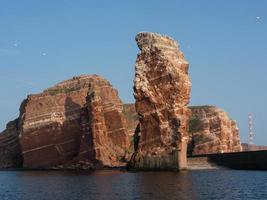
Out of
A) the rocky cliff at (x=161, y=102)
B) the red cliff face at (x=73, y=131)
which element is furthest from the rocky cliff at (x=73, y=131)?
the rocky cliff at (x=161, y=102)

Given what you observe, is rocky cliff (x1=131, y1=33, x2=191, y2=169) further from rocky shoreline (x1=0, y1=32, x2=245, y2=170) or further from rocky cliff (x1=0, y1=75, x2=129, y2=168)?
rocky cliff (x1=0, y1=75, x2=129, y2=168)

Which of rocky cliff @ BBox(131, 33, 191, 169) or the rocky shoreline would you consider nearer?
rocky cliff @ BBox(131, 33, 191, 169)

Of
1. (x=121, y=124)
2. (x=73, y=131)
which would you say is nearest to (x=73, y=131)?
(x=73, y=131)

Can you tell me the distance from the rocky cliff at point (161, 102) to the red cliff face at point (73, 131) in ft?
193

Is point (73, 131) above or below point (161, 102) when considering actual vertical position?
above

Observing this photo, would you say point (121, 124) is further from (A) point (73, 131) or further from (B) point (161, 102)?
(B) point (161, 102)

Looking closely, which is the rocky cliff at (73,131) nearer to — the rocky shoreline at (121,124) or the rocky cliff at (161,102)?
the rocky shoreline at (121,124)

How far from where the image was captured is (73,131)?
622 ft

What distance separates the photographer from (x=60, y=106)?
194750mm

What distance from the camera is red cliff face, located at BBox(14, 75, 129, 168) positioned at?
178 m

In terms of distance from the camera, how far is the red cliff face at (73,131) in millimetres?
177625

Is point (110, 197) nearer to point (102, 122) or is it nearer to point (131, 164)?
point (131, 164)

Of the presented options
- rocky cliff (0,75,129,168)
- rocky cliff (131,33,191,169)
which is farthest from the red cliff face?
rocky cliff (131,33,191,169)

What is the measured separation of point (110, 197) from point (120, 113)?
13008cm
